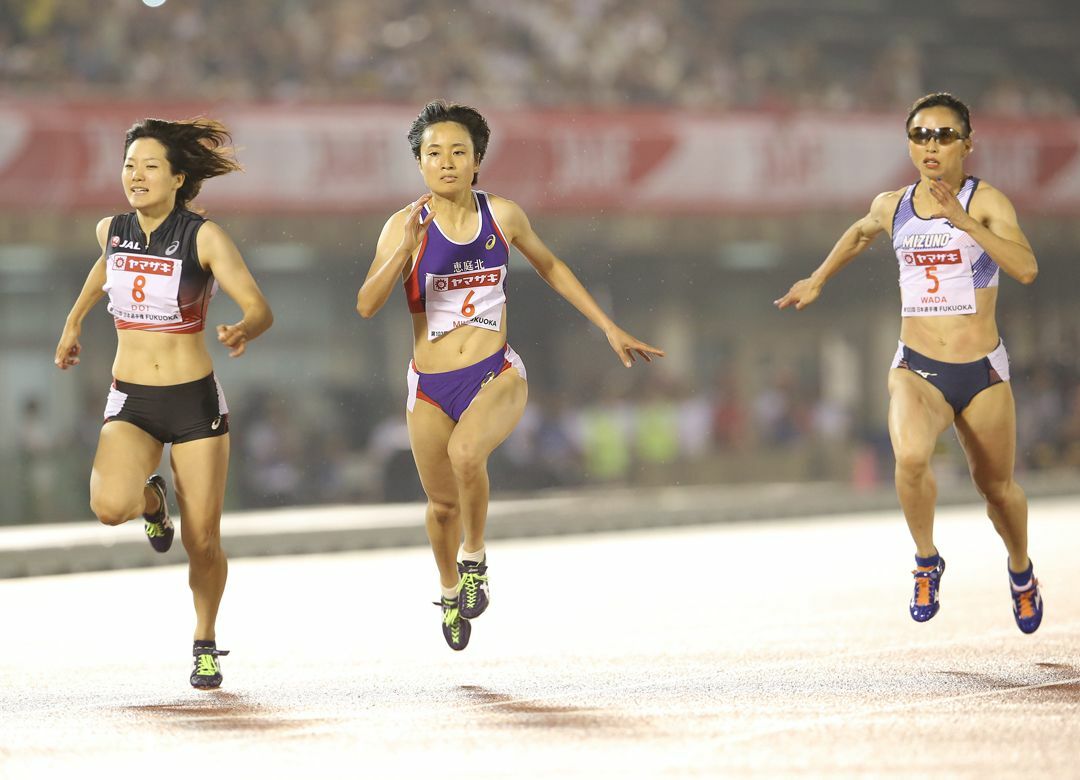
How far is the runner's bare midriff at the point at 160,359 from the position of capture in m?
7.36

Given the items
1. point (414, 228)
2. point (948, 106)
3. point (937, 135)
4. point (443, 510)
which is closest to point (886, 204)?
point (937, 135)

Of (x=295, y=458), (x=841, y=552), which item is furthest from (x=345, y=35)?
(x=841, y=552)

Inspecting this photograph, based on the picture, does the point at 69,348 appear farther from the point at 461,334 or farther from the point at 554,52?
the point at 554,52

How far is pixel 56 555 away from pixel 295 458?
17.4 feet

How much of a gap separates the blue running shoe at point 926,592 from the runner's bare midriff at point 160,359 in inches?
117

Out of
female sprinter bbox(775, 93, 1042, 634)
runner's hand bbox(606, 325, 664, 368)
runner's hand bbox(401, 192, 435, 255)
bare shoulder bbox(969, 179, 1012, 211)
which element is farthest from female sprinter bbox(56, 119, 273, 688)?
bare shoulder bbox(969, 179, 1012, 211)

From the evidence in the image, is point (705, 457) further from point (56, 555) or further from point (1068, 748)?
point (1068, 748)

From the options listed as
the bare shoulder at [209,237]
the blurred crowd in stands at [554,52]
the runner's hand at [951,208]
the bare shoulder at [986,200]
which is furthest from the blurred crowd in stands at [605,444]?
the runner's hand at [951,208]

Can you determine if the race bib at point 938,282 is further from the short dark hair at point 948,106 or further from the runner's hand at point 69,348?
the runner's hand at point 69,348

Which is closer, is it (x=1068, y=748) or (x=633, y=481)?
(x=1068, y=748)

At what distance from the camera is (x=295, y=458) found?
64.2 feet

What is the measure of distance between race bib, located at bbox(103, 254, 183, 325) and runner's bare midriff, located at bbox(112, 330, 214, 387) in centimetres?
8

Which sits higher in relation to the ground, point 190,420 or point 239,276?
point 239,276

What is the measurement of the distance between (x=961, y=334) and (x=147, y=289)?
3346 millimetres
